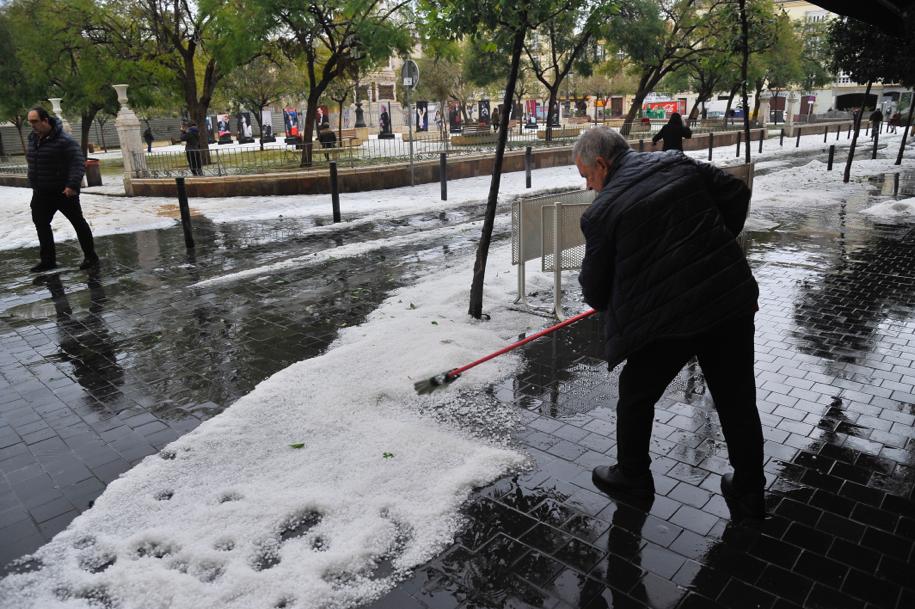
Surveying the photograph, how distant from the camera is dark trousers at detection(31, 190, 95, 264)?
8.89 metres

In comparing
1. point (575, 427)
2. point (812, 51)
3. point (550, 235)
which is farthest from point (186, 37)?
point (812, 51)

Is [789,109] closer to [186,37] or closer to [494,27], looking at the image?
[186,37]

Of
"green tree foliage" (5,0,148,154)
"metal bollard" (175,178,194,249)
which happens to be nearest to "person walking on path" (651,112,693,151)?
"metal bollard" (175,178,194,249)

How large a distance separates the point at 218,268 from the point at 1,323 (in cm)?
275

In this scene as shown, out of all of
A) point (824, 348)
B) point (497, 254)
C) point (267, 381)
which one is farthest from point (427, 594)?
point (497, 254)

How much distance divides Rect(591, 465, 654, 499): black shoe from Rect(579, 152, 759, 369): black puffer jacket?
803 mm

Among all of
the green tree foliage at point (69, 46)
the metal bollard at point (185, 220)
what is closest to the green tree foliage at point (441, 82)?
the green tree foliage at point (69, 46)

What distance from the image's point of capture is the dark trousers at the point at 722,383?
3113mm

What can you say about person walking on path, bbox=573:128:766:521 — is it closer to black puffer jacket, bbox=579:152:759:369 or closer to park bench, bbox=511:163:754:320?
black puffer jacket, bbox=579:152:759:369

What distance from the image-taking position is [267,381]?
5086 mm

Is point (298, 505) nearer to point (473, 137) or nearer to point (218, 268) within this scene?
point (218, 268)

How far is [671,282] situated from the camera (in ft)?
9.77

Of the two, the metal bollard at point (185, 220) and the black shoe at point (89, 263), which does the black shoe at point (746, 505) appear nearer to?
the black shoe at point (89, 263)

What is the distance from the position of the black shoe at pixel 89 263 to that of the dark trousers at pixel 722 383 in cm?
836
